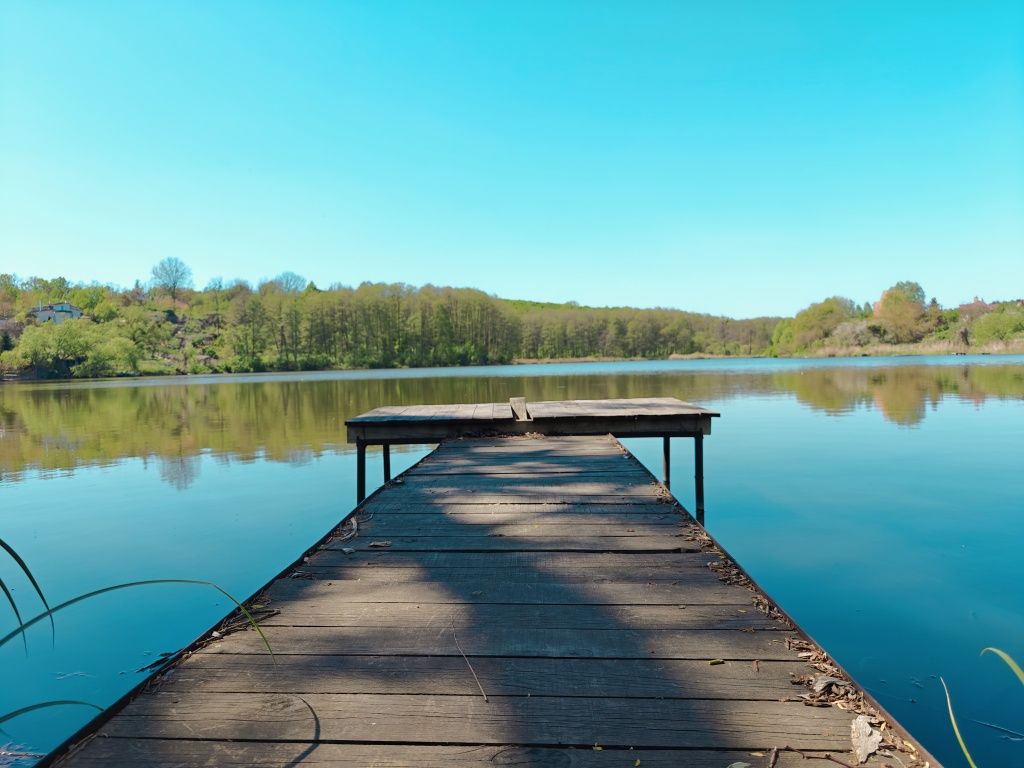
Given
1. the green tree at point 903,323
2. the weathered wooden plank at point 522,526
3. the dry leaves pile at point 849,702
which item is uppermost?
the green tree at point 903,323

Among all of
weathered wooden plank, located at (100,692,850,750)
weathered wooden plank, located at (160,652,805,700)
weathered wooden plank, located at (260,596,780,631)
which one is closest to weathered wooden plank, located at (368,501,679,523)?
weathered wooden plank, located at (260,596,780,631)

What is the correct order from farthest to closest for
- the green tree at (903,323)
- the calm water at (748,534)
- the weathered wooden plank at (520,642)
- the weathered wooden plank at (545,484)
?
1. the green tree at (903,323)
2. the weathered wooden plank at (545,484)
3. the calm water at (748,534)
4. the weathered wooden plank at (520,642)

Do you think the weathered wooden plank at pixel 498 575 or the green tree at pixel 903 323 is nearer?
the weathered wooden plank at pixel 498 575

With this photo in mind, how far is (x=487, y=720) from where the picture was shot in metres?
1.58

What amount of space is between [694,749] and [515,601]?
102cm

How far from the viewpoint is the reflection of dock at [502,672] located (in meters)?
1.48

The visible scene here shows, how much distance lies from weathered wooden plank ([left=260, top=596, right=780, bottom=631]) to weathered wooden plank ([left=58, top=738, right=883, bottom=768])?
67 cm

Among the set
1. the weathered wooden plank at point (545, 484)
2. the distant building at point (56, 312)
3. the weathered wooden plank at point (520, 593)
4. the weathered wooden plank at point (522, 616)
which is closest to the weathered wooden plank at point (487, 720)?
the weathered wooden plank at point (522, 616)

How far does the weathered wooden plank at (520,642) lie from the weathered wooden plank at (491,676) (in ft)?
0.15

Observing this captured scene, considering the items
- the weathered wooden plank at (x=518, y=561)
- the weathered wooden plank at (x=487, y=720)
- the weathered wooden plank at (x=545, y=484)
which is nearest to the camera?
the weathered wooden plank at (x=487, y=720)

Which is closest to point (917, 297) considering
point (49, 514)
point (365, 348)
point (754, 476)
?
point (365, 348)

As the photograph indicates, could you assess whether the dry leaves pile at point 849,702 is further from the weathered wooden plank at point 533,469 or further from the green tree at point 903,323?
the green tree at point 903,323

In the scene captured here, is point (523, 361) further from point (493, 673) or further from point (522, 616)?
point (493, 673)

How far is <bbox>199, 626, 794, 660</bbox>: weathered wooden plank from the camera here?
1.94m
